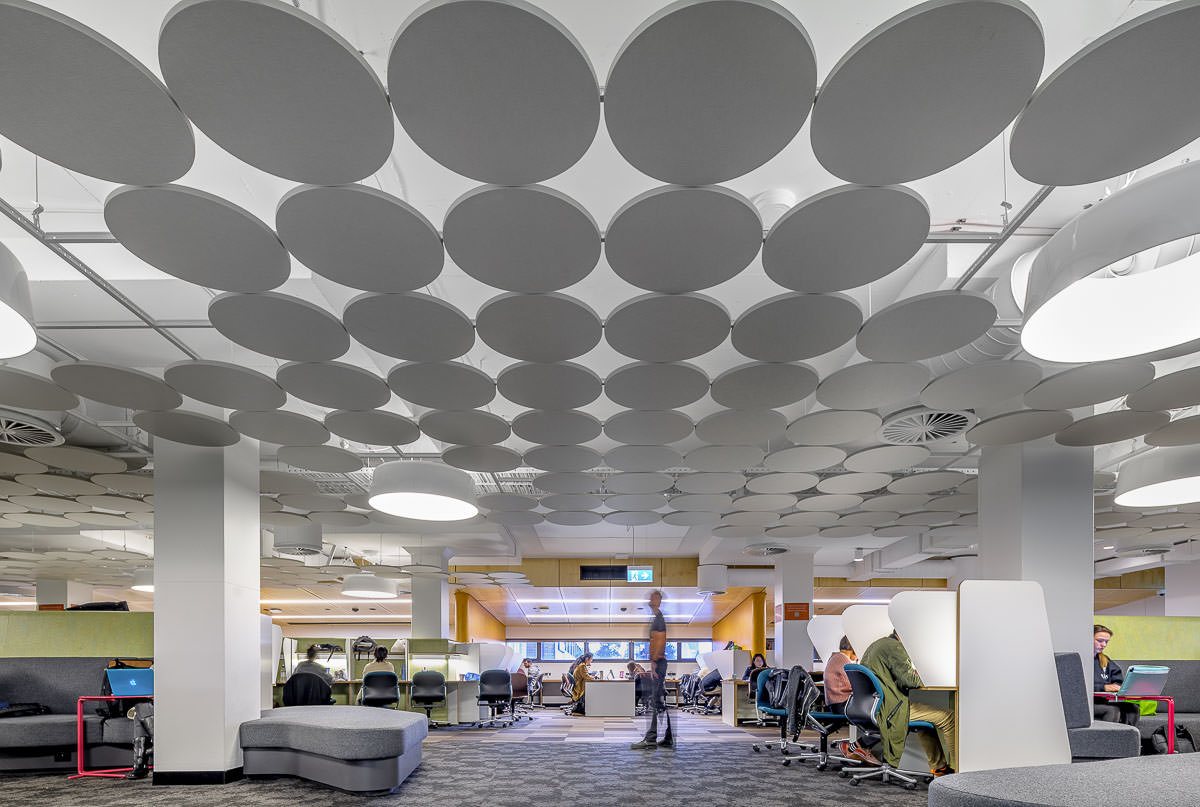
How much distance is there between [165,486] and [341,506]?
12.7 ft

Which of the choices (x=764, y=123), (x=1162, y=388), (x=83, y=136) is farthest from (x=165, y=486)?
(x=1162, y=388)

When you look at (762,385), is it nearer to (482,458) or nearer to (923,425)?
(923,425)

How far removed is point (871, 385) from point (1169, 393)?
2.55 m

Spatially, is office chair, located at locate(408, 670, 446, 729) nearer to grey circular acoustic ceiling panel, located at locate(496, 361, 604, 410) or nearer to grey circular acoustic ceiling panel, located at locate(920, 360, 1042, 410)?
grey circular acoustic ceiling panel, located at locate(496, 361, 604, 410)

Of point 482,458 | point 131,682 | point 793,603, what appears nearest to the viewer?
point 131,682

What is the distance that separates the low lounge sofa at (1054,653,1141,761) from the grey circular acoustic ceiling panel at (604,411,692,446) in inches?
150

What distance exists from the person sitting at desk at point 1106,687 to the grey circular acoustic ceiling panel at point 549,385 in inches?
244

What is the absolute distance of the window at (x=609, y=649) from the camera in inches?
1325

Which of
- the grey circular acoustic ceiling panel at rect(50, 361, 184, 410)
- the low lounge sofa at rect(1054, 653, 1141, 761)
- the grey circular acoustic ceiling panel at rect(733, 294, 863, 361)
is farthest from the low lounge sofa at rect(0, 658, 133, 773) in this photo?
the low lounge sofa at rect(1054, 653, 1141, 761)

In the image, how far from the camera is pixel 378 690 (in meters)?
12.8

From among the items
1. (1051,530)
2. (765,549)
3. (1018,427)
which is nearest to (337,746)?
(1018,427)

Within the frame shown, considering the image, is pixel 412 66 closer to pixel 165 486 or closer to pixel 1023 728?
pixel 1023 728

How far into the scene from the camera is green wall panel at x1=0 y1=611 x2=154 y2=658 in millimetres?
10586

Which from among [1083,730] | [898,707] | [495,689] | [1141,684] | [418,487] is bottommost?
[495,689]
